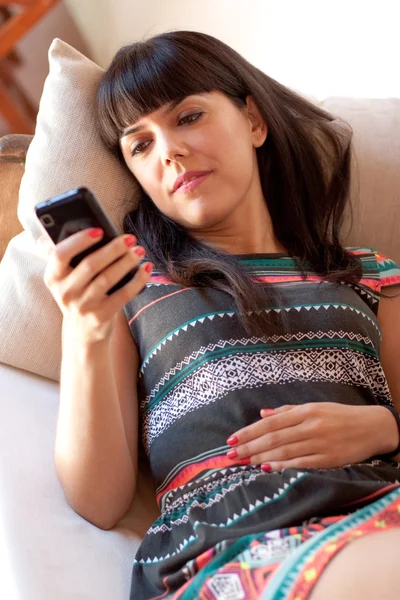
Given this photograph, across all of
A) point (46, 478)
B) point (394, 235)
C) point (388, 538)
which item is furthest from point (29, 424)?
point (394, 235)

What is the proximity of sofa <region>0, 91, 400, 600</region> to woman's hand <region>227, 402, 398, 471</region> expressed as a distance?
19 centimetres

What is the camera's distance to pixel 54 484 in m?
0.86

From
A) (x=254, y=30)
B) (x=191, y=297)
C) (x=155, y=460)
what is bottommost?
(x=155, y=460)

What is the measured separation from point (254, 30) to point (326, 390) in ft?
3.85

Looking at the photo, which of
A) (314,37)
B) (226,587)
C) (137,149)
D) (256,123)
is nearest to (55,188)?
(137,149)

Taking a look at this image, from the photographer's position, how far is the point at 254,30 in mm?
1750

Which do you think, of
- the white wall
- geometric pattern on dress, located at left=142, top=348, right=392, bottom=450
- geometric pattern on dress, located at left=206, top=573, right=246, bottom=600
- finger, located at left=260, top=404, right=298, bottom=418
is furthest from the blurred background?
geometric pattern on dress, located at left=206, top=573, right=246, bottom=600

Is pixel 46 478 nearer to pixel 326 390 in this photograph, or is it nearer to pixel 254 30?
pixel 326 390

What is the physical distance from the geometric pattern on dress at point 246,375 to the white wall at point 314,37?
770 mm

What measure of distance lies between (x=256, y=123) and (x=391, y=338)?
43 centimetres

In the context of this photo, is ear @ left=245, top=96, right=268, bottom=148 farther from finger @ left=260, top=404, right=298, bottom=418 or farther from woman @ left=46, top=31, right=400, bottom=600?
finger @ left=260, top=404, right=298, bottom=418

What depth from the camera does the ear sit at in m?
1.15

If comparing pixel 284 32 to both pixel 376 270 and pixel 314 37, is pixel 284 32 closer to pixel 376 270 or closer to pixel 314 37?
pixel 314 37

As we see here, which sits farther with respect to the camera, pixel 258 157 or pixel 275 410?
pixel 258 157
